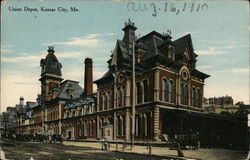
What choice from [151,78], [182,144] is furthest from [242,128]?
[151,78]

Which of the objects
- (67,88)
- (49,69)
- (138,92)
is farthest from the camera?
(67,88)

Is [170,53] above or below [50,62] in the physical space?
above

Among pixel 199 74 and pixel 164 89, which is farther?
pixel 164 89

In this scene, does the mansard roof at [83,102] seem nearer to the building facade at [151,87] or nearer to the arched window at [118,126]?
the building facade at [151,87]

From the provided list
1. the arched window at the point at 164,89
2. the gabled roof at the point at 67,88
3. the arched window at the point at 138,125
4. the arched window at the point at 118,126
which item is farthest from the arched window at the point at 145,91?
the gabled roof at the point at 67,88

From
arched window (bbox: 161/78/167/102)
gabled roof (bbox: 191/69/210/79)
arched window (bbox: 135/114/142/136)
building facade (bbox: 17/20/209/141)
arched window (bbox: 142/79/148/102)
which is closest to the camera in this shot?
gabled roof (bbox: 191/69/210/79)

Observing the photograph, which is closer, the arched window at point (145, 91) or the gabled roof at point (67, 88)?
the arched window at point (145, 91)

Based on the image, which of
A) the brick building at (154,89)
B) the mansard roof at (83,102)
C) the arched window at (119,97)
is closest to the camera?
the brick building at (154,89)

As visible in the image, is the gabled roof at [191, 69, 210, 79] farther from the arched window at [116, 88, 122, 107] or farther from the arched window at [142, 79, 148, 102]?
the arched window at [116, 88, 122, 107]

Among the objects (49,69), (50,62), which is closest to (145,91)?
(50,62)

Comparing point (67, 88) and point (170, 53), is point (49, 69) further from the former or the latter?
point (67, 88)

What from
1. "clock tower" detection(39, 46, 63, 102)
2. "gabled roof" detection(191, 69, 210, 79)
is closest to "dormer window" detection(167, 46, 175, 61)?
"gabled roof" detection(191, 69, 210, 79)

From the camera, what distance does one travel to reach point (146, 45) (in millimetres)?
22281

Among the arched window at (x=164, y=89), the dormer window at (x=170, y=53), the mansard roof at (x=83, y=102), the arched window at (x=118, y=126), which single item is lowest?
the arched window at (x=118, y=126)
